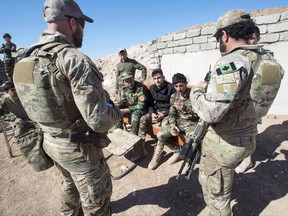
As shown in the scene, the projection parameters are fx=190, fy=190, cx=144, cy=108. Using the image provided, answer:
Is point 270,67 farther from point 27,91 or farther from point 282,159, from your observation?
point 282,159

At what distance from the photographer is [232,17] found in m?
1.65

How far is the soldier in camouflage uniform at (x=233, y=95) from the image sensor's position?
4.99 ft

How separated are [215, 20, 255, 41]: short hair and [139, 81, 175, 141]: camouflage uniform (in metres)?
2.46

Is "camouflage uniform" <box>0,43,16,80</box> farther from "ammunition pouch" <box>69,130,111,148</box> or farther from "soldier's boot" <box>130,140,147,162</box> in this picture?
"ammunition pouch" <box>69,130,111,148</box>

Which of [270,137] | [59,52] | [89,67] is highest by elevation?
[59,52]

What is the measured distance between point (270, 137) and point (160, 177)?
2.62 metres

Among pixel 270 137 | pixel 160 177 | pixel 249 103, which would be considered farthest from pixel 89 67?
pixel 270 137

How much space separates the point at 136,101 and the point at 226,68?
288 cm

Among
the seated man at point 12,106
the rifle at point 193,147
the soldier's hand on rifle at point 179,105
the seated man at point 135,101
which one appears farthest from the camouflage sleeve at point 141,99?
the seated man at point 12,106

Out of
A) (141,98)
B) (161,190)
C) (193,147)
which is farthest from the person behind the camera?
(141,98)

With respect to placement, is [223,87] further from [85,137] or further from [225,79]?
[85,137]

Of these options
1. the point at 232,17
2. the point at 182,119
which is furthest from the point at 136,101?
the point at 232,17

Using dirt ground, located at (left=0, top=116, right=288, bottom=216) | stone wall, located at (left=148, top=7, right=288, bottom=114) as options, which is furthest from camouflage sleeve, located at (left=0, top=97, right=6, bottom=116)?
stone wall, located at (left=148, top=7, right=288, bottom=114)

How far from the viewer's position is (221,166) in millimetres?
1928
